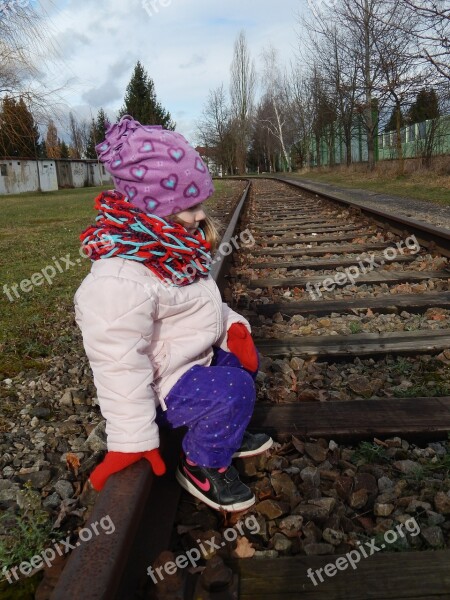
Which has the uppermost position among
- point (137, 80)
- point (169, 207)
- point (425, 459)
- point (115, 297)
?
point (137, 80)

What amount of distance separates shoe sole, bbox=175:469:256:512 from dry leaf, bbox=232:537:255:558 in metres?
0.13

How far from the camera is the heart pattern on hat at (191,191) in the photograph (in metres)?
1.70

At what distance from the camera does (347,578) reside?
51.3 inches

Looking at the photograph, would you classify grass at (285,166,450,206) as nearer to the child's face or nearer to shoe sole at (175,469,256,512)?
the child's face

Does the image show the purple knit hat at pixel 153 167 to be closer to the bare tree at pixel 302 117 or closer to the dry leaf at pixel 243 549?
the dry leaf at pixel 243 549

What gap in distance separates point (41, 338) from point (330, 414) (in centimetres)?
193

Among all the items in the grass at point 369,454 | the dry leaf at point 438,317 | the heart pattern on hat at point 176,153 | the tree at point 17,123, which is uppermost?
the tree at point 17,123

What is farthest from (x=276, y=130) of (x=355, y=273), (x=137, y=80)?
(x=355, y=273)

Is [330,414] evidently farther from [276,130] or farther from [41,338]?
[276,130]

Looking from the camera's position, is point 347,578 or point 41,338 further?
point 41,338

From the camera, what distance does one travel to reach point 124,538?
1.16m

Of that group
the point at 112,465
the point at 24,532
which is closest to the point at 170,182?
the point at 112,465

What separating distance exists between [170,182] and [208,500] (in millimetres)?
980

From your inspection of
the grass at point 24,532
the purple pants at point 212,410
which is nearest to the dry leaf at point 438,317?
the purple pants at point 212,410
